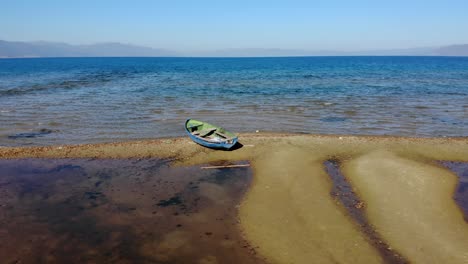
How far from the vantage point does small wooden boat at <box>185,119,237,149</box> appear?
2138cm

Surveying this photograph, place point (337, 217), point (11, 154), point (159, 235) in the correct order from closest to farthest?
point (159, 235) → point (337, 217) → point (11, 154)

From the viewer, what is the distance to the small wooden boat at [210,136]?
21375 mm

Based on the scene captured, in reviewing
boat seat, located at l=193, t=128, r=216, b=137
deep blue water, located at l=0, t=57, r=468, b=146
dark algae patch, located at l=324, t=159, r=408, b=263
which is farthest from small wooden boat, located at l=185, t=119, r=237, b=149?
dark algae patch, located at l=324, t=159, r=408, b=263

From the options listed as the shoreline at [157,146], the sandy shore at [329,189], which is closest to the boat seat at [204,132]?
the shoreline at [157,146]

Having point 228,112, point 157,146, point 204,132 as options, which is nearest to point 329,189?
point 204,132

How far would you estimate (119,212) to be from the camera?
14039mm

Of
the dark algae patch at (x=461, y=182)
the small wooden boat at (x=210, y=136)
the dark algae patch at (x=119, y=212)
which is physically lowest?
the dark algae patch at (x=119, y=212)

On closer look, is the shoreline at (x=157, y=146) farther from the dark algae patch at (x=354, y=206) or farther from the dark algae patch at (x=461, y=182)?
the dark algae patch at (x=354, y=206)

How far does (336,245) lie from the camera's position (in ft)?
37.8

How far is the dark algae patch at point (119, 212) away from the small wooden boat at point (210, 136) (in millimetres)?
3128

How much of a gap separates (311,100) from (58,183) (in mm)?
31564

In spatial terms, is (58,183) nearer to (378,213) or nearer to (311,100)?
(378,213)

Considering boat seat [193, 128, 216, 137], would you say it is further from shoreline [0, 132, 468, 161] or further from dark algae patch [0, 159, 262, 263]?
dark algae patch [0, 159, 262, 263]

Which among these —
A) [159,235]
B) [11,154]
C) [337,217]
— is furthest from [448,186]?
[11,154]
